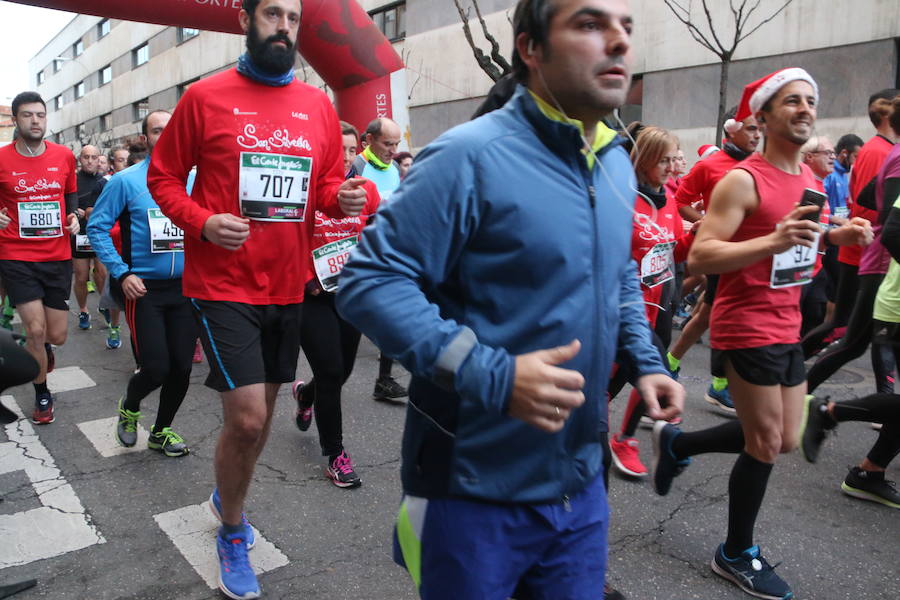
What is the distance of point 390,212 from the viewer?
4.47 ft

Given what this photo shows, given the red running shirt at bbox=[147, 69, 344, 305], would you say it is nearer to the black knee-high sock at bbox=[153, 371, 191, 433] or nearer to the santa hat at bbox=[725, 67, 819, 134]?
A: the black knee-high sock at bbox=[153, 371, 191, 433]

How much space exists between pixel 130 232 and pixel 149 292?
391mm

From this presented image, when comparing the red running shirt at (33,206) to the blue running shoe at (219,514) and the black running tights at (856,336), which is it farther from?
the black running tights at (856,336)

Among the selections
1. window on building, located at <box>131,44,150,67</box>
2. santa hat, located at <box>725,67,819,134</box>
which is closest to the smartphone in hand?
santa hat, located at <box>725,67,819,134</box>

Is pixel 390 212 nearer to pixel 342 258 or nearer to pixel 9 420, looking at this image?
pixel 9 420

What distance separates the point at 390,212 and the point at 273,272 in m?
1.60

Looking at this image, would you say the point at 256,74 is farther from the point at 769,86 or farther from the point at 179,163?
the point at 769,86

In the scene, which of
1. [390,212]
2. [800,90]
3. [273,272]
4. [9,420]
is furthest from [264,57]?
[800,90]

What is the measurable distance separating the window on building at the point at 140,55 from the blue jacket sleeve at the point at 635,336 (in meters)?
39.4

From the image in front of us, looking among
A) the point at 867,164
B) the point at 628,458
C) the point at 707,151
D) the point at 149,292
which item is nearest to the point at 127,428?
the point at 149,292

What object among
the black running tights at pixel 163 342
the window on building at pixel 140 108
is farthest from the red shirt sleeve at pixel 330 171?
the window on building at pixel 140 108

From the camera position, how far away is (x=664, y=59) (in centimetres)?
1441

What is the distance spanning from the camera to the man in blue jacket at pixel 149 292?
4137mm

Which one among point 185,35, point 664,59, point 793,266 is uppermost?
point 185,35
